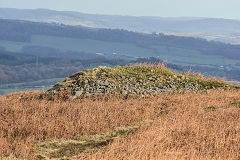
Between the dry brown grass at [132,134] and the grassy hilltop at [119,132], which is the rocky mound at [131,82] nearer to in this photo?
the grassy hilltop at [119,132]

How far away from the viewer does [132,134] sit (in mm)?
10266

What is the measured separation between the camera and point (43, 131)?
10.5 m

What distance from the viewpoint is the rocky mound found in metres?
20.7

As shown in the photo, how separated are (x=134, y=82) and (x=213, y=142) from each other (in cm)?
1361

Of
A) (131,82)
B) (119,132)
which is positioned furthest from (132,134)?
(131,82)

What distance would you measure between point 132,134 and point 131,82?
499 inches

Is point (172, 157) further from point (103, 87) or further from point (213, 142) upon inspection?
point (103, 87)

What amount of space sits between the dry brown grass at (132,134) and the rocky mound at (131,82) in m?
5.56

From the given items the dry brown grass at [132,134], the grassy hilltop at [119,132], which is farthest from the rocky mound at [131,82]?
the dry brown grass at [132,134]

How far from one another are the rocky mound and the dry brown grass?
18.2 feet

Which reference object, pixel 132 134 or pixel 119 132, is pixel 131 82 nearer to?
pixel 119 132

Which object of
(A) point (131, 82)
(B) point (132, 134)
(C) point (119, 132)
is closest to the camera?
(B) point (132, 134)

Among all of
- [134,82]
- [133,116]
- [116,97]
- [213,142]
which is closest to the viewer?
[213,142]

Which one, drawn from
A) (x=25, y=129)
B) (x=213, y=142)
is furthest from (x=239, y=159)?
(x=25, y=129)
